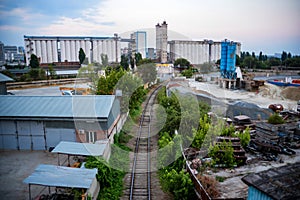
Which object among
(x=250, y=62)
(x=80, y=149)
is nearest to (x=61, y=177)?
(x=80, y=149)

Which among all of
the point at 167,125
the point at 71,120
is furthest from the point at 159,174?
the point at 71,120

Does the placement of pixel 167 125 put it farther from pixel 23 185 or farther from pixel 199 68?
pixel 199 68

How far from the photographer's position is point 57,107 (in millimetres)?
9812

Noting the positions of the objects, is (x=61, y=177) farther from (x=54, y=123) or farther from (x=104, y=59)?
(x=104, y=59)

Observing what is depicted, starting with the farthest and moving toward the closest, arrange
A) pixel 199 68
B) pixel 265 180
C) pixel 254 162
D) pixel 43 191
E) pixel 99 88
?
pixel 199 68 → pixel 99 88 → pixel 254 162 → pixel 43 191 → pixel 265 180

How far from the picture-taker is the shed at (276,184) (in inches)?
138

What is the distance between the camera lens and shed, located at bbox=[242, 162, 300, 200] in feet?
11.5

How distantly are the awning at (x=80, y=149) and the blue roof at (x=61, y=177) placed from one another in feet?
3.57

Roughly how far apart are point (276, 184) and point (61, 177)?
481cm

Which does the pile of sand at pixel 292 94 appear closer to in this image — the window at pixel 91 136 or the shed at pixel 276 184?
the window at pixel 91 136

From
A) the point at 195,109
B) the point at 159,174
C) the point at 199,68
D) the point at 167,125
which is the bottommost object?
the point at 159,174

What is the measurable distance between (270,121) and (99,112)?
794cm

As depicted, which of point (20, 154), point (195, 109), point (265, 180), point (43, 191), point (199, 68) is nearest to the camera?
point (265, 180)

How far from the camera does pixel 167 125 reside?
35.4ft
